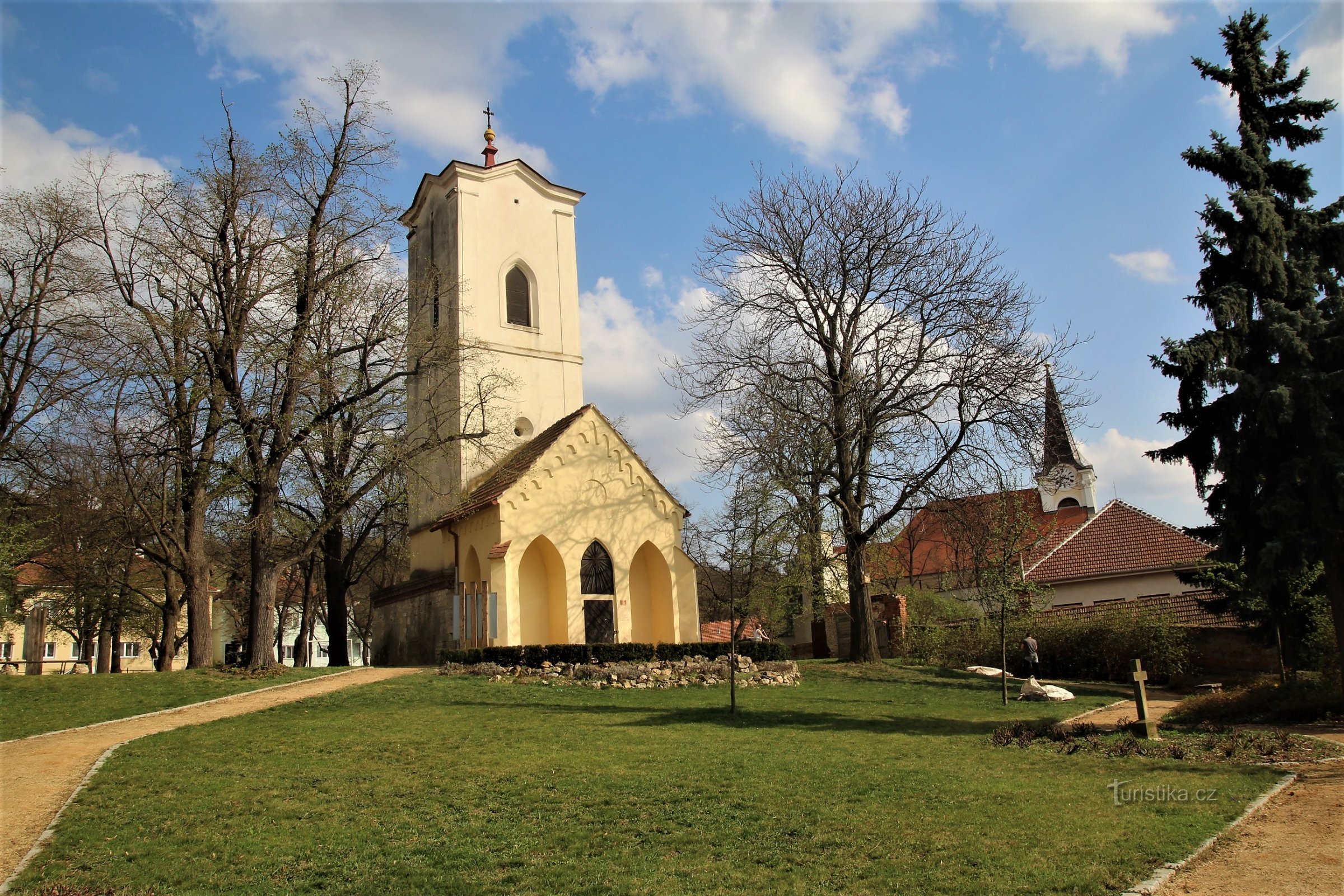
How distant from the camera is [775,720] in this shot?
594 inches

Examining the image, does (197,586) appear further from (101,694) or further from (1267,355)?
(1267,355)

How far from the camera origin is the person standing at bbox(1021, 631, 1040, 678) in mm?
23797

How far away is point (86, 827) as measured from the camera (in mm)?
8406

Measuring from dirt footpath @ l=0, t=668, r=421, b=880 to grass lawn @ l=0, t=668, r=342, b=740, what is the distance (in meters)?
0.53

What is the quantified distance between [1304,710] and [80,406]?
26717mm

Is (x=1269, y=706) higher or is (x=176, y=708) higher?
(x=176, y=708)

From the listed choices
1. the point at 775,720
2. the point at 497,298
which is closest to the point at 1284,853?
the point at 775,720

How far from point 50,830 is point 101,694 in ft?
32.7

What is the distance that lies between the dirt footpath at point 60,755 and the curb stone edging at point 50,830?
44 millimetres

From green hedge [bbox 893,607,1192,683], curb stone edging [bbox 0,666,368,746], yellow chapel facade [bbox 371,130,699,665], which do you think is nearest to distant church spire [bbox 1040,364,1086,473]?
green hedge [bbox 893,607,1192,683]

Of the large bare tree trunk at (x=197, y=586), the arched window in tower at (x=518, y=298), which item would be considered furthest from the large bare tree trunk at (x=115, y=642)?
the arched window in tower at (x=518, y=298)

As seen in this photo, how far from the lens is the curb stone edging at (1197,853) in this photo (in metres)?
6.60

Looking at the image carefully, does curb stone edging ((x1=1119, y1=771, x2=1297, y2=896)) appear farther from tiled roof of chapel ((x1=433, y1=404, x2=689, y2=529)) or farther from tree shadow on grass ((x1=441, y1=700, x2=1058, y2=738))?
tiled roof of chapel ((x1=433, y1=404, x2=689, y2=529))

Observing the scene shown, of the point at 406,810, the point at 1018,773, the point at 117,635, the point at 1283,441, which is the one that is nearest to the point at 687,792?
the point at 406,810
